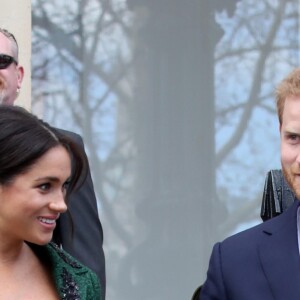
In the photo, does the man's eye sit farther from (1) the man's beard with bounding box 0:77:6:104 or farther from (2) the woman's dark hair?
(1) the man's beard with bounding box 0:77:6:104

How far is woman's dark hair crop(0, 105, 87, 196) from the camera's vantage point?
124 inches

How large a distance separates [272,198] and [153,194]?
3.22 m

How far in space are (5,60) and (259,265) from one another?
1.29m

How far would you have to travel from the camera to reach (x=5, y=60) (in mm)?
4055

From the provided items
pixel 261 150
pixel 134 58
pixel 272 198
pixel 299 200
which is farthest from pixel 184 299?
pixel 299 200

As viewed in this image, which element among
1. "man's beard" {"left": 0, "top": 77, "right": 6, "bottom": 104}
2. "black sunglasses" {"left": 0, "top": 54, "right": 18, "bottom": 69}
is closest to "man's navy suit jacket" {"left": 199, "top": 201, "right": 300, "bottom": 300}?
"man's beard" {"left": 0, "top": 77, "right": 6, "bottom": 104}

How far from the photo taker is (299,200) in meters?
3.49

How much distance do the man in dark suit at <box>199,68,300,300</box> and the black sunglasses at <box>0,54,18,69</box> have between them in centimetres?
110

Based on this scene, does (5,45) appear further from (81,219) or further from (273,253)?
(273,253)

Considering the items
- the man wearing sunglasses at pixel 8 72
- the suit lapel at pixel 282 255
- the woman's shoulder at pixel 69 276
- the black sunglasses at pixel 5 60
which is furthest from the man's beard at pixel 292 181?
the black sunglasses at pixel 5 60

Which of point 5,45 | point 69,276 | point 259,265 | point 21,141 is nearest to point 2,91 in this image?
point 5,45

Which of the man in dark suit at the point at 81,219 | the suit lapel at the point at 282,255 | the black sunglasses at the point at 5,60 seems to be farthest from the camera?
the black sunglasses at the point at 5,60

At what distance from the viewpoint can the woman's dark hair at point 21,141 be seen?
10.3 ft

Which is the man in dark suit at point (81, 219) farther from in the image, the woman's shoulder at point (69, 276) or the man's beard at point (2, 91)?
the woman's shoulder at point (69, 276)
